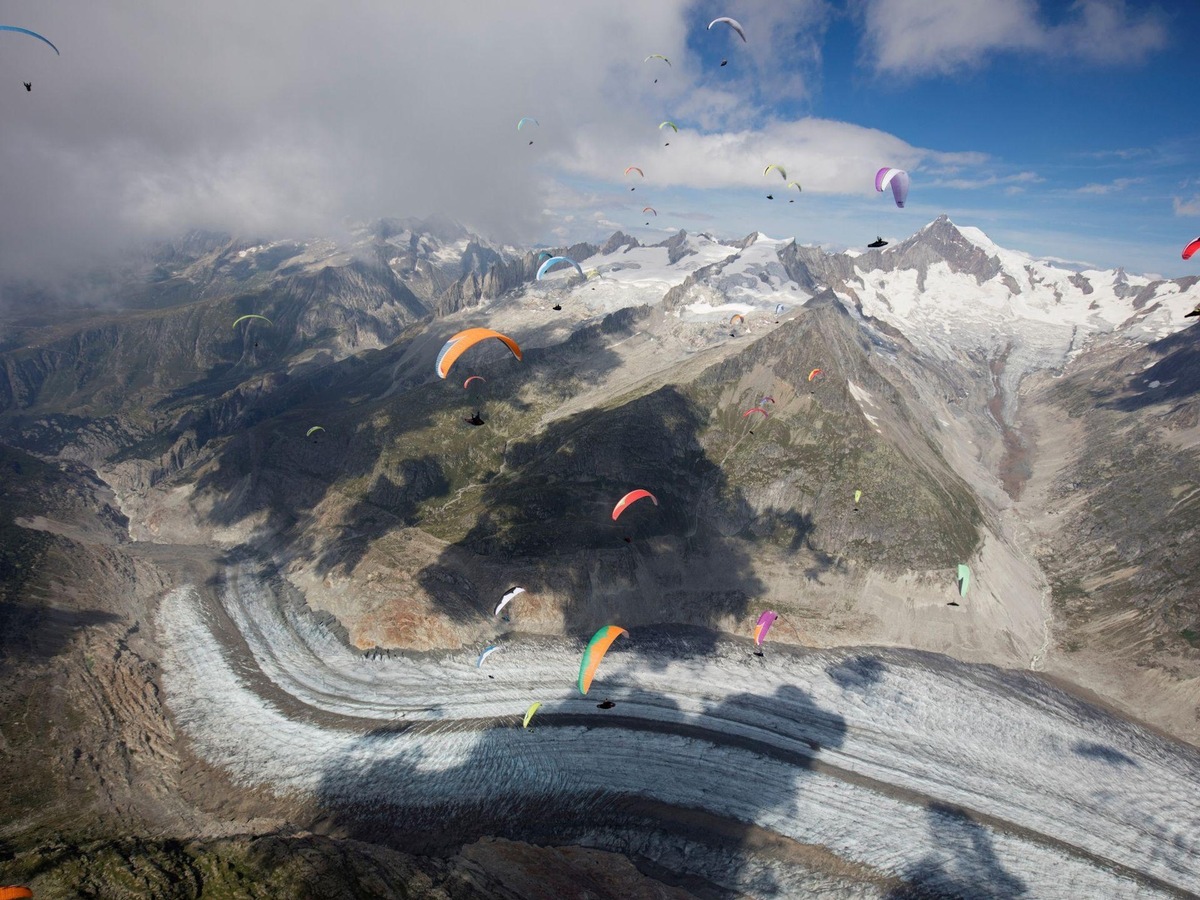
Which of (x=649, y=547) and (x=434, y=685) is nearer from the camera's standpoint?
(x=434, y=685)

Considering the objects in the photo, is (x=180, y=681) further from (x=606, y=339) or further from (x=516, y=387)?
(x=606, y=339)

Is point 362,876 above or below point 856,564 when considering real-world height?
below

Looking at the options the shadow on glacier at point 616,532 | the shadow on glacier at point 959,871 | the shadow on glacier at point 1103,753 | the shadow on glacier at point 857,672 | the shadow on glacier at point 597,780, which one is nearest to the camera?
the shadow on glacier at point 959,871

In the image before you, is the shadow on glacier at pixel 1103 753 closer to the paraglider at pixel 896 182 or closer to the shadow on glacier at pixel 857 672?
the shadow on glacier at pixel 857 672

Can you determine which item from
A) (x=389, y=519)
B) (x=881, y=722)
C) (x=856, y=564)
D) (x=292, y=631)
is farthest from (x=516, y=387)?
(x=881, y=722)

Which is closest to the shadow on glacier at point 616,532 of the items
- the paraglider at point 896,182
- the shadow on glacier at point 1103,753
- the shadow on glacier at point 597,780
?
the shadow on glacier at point 597,780

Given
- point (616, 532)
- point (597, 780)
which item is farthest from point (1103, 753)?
point (616, 532)
